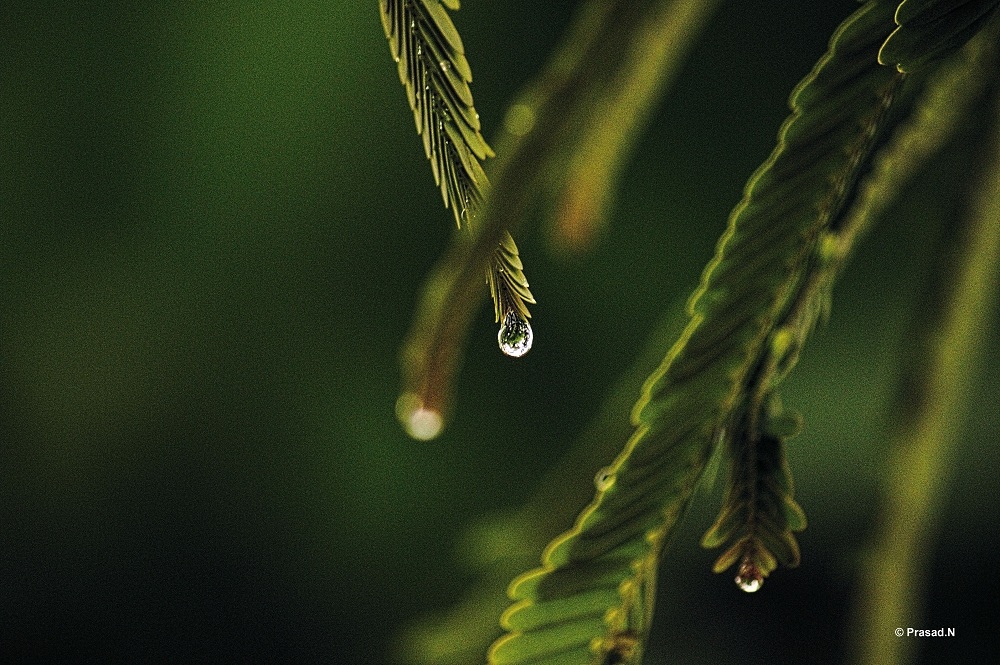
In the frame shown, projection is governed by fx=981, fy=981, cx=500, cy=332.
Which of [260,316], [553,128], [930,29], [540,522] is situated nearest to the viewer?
[930,29]

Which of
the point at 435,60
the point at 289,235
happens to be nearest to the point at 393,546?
the point at 289,235

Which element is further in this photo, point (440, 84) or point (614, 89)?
point (614, 89)

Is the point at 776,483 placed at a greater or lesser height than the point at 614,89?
lesser

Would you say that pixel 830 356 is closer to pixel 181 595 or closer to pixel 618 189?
pixel 618 189

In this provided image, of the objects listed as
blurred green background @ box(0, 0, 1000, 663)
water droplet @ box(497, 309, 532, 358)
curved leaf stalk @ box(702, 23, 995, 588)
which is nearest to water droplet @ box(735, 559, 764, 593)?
curved leaf stalk @ box(702, 23, 995, 588)

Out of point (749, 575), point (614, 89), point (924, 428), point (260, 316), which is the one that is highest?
point (260, 316)

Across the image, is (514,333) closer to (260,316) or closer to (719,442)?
(719,442)

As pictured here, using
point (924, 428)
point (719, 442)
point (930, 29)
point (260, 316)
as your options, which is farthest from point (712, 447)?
point (260, 316)
